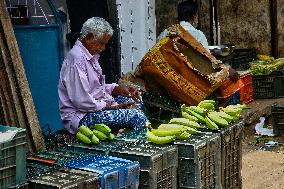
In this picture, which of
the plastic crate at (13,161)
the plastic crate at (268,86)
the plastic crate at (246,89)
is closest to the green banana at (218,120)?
the plastic crate at (13,161)

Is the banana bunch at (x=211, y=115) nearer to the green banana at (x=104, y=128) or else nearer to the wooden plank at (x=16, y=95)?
the green banana at (x=104, y=128)

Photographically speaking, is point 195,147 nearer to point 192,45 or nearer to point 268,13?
point 192,45

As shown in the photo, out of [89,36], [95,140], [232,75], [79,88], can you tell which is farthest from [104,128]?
[232,75]

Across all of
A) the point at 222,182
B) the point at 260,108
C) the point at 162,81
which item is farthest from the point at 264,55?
the point at 222,182

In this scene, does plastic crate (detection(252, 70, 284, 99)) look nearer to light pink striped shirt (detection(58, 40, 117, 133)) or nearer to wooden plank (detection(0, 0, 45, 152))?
light pink striped shirt (detection(58, 40, 117, 133))

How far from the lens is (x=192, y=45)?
8859mm

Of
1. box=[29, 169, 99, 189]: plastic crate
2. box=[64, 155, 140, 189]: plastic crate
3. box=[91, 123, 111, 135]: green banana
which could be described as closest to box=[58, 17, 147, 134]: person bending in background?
box=[91, 123, 111, 135]: green banana

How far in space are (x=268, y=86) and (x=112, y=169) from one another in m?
7.85

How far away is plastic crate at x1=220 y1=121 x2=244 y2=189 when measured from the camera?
618cm

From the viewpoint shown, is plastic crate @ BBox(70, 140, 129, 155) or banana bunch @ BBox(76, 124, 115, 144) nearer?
plastic crate @ BBox(70, 140, 129, 155)

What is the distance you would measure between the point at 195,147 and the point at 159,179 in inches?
21.1

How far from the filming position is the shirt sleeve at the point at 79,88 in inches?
251

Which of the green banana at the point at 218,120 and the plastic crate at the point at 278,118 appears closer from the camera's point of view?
the green banana at the point at 218,120

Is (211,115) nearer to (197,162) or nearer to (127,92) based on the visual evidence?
(197,162)
